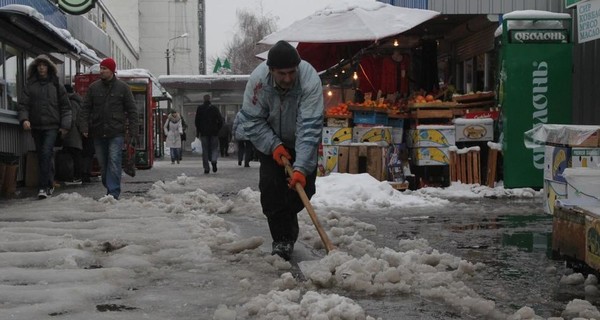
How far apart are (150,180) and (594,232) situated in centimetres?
1239

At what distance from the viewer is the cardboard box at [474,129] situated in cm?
1317

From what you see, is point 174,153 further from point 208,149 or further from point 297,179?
point 297,179

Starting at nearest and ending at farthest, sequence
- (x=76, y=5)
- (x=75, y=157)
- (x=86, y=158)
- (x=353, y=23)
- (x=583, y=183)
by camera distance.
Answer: (x=583, y=183)
(x=353, y=23)
(x=75, y=157)
(x=86, y=158)
(x=76, y=5)

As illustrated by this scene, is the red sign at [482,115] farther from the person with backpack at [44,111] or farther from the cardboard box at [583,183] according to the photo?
the cardboard box at [583,183]

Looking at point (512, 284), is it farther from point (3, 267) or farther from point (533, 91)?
point (533, 91)

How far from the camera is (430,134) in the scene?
1335 centimetres

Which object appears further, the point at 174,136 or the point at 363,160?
the point at 174,136

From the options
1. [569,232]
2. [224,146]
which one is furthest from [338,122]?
[224,146]

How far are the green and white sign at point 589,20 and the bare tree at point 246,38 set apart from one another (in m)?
62.1

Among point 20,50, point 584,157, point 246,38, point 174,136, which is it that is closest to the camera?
point 584,157

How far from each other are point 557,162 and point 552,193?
315 millimetres

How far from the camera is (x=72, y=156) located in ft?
51.4

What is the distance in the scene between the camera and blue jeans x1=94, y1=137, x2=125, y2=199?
10.5 m

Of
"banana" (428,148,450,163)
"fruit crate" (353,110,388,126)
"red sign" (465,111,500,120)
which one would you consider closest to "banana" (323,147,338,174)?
"fruit crate" (353,110,388,126)
